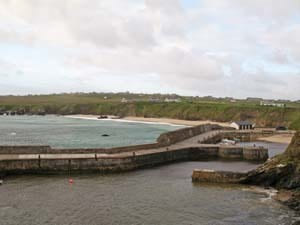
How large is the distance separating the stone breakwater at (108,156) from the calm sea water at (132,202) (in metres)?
2.12

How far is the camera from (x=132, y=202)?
1289 inches

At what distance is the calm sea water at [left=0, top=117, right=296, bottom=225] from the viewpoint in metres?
28.5

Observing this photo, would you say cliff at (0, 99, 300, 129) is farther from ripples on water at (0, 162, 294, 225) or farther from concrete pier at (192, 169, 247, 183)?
ripples on water at (0, 162, 294, 225)

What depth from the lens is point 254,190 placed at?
1474 inches

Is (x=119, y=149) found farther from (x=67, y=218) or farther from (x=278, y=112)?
(x=278, y=112)

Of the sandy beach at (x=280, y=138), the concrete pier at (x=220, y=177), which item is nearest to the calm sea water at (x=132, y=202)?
the concrete pier at (x=220, y=177)

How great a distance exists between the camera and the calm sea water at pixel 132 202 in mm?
28531

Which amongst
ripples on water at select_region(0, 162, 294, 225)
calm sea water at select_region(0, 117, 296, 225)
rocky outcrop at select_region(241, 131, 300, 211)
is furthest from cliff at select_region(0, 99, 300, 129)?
ripples on water at select_region(0, 162, 294, 225)

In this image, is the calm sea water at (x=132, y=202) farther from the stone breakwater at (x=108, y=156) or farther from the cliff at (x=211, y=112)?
the cliff at (x=211, y=112)

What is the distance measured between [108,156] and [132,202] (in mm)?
14359

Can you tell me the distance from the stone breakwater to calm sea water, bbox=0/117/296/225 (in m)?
2.12

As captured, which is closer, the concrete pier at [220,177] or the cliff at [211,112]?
the concrete pier at [220,177]

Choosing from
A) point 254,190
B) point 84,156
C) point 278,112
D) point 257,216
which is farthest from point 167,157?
point 278,112

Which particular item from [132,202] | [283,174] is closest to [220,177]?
[283,174]
